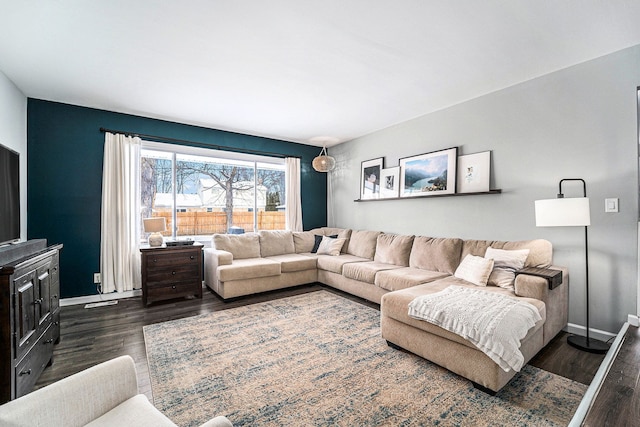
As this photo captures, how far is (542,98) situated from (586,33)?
79cm

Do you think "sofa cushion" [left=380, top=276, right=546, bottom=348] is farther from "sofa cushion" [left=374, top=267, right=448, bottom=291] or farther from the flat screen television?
the flat screen television

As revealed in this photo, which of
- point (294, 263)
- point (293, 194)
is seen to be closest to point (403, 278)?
point (294, 263)

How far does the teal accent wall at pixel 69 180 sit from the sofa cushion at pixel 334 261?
3.12 m

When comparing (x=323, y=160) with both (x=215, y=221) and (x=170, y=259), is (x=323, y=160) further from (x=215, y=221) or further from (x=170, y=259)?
(x=170, y=259)

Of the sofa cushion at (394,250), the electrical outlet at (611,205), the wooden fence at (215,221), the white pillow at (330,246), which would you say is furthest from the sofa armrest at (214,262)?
the electrical outlet at (611,205)

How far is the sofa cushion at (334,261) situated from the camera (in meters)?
4.18

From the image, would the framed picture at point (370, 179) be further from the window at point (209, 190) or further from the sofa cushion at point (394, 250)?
the window at point (209, 190)

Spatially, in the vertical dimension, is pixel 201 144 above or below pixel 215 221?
above

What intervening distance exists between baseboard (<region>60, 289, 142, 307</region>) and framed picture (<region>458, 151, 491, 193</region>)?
15.5ft

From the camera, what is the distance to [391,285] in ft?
11.0

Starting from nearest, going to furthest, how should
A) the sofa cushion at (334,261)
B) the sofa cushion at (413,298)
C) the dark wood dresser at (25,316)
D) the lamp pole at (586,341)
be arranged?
the dark wood dresser at (25,316), the sofa cushion at (413,298), the lamp pole at (586,341), the sofa cushion at (334,261)

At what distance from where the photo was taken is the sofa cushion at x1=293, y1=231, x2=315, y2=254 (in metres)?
5.18

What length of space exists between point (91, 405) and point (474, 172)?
3.96 m

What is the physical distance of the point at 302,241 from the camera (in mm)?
5215
